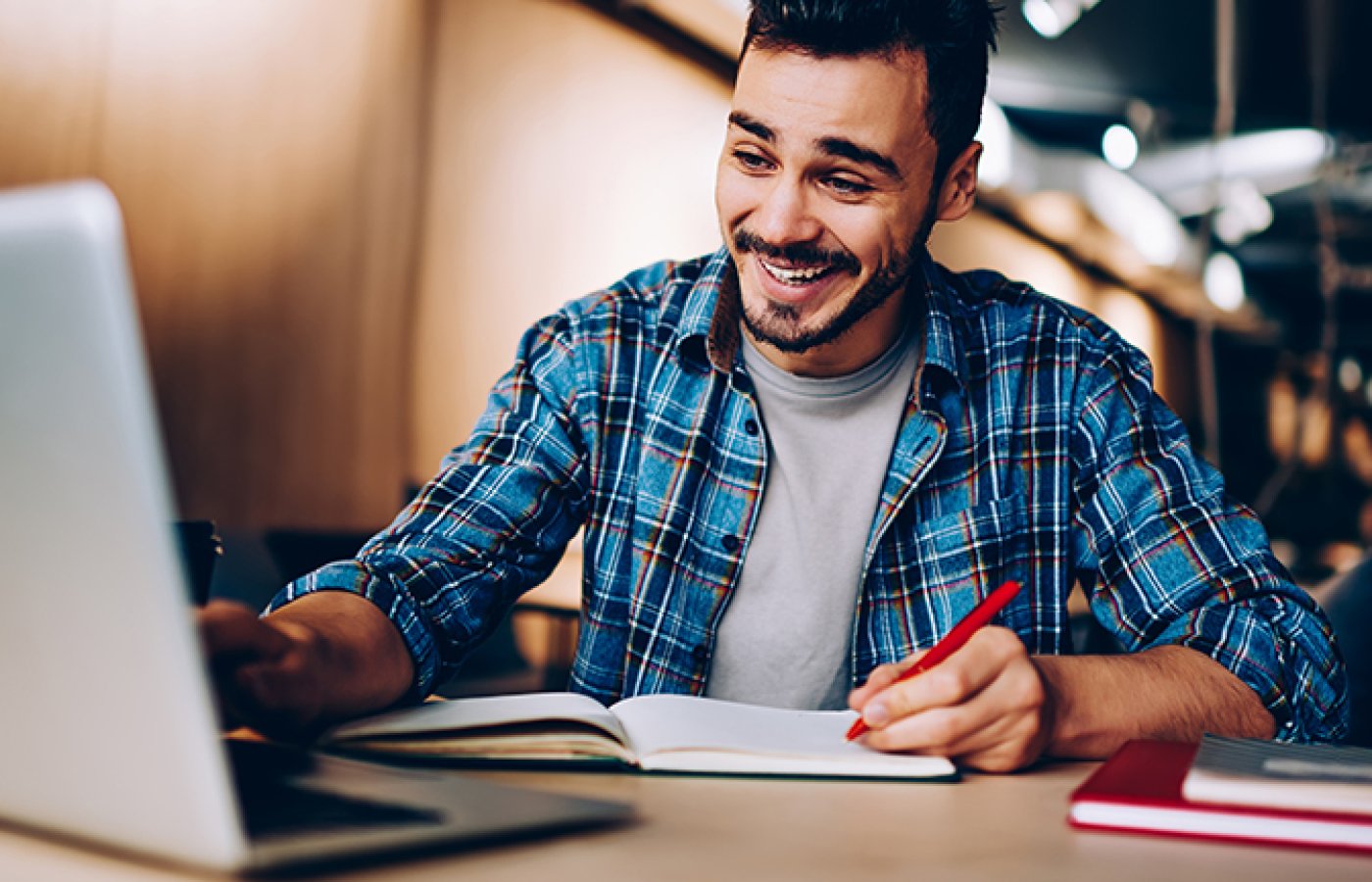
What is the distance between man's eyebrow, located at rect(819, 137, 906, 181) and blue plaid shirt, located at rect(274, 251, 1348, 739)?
0.69ft

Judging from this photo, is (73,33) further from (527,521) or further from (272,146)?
(527,521)

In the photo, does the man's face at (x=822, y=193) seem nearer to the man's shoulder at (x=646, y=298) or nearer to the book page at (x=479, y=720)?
the man's shoulder at (x=646, y=298)

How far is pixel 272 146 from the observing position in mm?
2963

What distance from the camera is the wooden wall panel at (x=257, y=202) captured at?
247 centimetres

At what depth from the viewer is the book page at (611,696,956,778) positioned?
80cm

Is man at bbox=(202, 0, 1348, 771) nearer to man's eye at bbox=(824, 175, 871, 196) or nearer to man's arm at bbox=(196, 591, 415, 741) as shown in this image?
man's eye at bbox=(824, 175, 871, 196)

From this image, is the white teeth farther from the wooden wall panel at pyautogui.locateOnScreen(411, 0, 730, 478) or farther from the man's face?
the wooden wall panel at pyautogui.locateOnScreen(411, 0, 730, 478)

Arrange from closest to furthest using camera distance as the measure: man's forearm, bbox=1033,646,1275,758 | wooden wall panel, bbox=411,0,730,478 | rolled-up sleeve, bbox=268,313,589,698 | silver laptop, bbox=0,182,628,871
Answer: silver laptop, bbox=0,182,628,871
man's forearm, bbox=1033,646,1275,758
rolled-up sleeve, bbox=268,313,589,698
wooden wall panel, bbox=411,0,730,478

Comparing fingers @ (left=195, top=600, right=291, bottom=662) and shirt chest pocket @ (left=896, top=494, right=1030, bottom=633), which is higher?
fingers @ (left=195, top=600, right=291, bottom=662)

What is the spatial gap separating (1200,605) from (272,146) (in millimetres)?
2465

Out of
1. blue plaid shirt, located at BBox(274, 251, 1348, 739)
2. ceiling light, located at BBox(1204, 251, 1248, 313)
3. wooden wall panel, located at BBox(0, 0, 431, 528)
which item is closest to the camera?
blue plaid shirt, located at BBox(274, 251, 1348, 739)

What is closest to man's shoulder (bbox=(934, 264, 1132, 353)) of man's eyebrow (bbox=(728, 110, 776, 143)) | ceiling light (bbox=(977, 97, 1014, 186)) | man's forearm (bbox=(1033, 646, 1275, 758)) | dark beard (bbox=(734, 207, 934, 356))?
dark beard (bbox=(734, 207, 934, 356))

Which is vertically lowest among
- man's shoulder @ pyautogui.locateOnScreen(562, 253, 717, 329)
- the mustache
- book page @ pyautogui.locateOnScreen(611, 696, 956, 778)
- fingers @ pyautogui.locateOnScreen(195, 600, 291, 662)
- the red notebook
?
book page @ pyautogui.locateOnScreen(611, 696, 956, 778)

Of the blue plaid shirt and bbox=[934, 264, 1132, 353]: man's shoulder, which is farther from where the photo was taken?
bbox=[934, 264, 1132, 353]: man's shoulder
